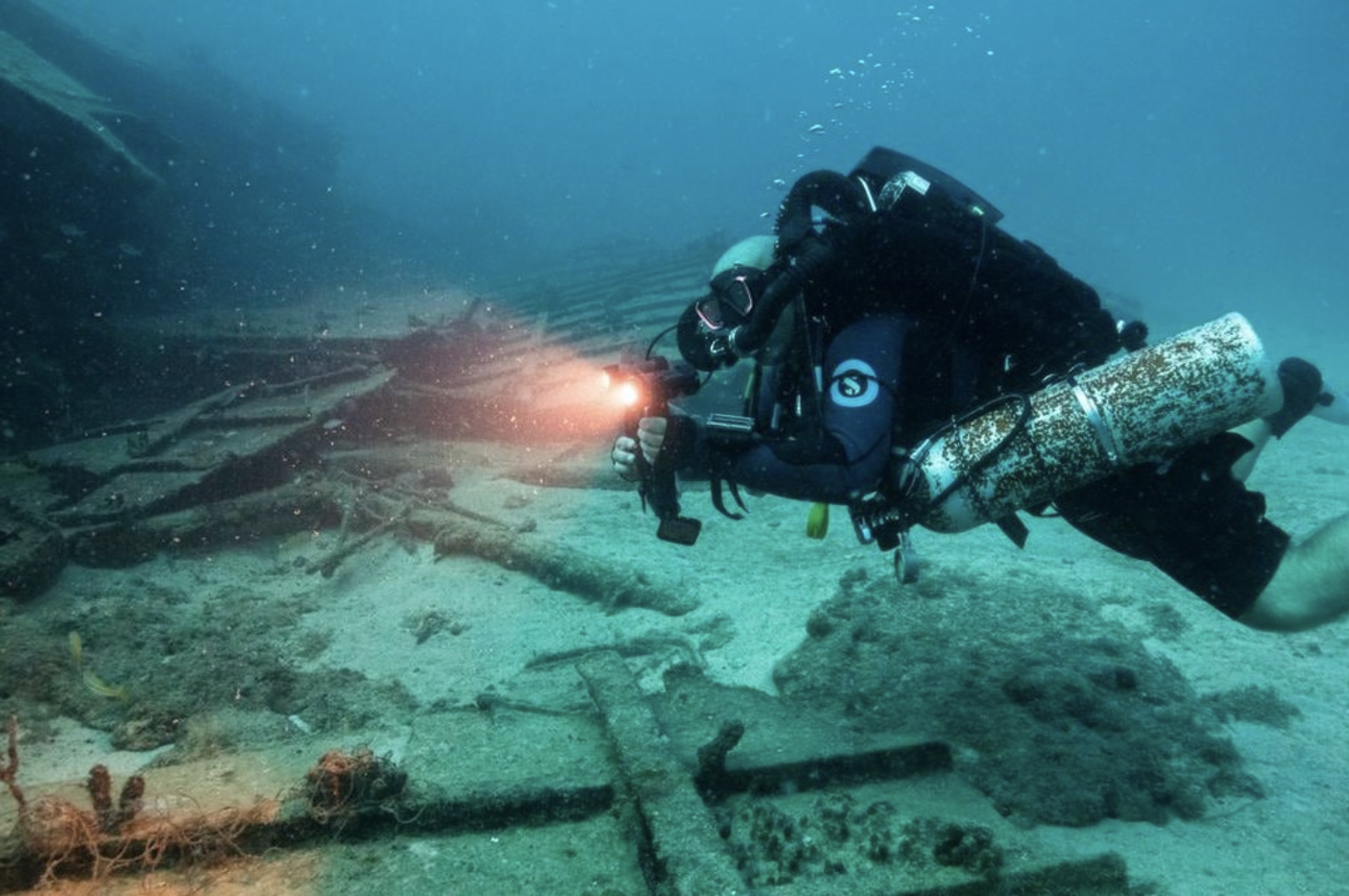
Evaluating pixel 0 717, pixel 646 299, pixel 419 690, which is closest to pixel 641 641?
pixel 419 690

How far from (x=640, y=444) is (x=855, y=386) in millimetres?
914

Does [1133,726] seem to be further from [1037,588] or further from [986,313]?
[986,313]

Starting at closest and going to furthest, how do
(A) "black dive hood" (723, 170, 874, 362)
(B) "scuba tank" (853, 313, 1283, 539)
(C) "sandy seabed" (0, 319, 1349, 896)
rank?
(B) "scuba tank" (853, 313, 1283, 539) → (A) "black dive hood" (723, 170, 874, 362) → (C) "sandy seabed" (0, 319, 1349, 896)

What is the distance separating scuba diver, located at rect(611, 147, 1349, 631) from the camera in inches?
105

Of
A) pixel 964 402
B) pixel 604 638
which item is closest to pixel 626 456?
pixel 964 402

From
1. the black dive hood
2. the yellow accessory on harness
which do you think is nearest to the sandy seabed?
the yellow accessory on harness

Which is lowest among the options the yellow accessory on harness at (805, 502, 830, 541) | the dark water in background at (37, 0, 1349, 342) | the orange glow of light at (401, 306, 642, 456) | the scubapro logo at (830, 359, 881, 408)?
the yellow accessory on harness at (805, 502, 830, 541)

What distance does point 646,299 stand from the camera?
1477 centimetres

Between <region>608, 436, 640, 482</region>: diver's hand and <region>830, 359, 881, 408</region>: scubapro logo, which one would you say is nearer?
<region>830, 359, 881, 408</region>: scubapro logo

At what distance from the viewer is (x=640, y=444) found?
296 centimetres

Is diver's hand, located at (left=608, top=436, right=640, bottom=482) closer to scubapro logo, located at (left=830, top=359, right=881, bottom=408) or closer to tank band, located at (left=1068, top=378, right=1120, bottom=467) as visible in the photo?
scubapro logo, located at (left=830, top=359, right=881, bottom=408)

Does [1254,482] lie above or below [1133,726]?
above

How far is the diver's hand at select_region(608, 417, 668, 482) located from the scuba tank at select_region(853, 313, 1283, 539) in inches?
34.2

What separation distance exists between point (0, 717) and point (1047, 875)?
500cm
